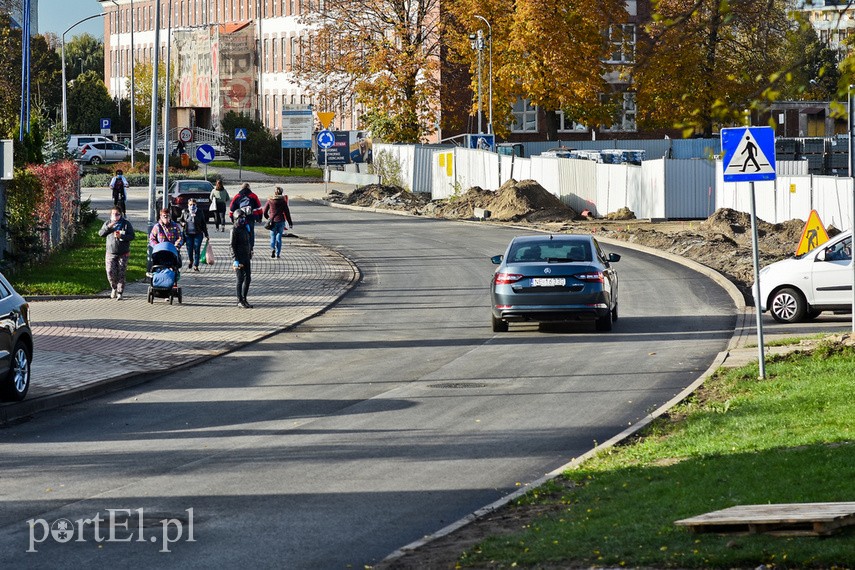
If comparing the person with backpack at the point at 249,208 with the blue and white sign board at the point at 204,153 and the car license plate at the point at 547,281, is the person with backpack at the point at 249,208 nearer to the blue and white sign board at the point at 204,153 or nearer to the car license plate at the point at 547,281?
the car license plate at the point at 547,281

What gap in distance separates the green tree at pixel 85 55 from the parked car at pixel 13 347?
13856 cm

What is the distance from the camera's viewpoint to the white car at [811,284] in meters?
21.5

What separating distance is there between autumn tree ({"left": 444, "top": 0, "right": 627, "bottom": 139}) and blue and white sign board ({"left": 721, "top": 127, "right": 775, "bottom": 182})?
4889 centimetres

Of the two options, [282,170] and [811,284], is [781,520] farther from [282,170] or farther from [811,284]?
[282,170]

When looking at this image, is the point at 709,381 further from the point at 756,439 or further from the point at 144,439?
the point at 144,439

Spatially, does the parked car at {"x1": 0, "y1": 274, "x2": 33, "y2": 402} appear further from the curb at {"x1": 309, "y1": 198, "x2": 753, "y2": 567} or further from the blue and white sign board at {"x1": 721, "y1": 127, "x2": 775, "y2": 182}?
the blue and white sign board at {"x1": 721, "y1": 127, "x2": 775, "y2": 182}

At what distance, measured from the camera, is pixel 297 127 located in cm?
7656

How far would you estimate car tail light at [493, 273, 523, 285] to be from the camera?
20500 mm

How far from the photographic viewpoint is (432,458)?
1170 cm

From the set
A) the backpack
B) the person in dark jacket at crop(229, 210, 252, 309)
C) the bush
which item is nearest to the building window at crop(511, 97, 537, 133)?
the bush

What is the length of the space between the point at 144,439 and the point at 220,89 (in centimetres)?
9531

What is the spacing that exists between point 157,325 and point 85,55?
144395 mm

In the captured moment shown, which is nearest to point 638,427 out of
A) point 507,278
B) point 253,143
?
point 507,278

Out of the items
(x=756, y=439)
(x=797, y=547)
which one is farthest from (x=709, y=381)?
(x=797, y=547)
